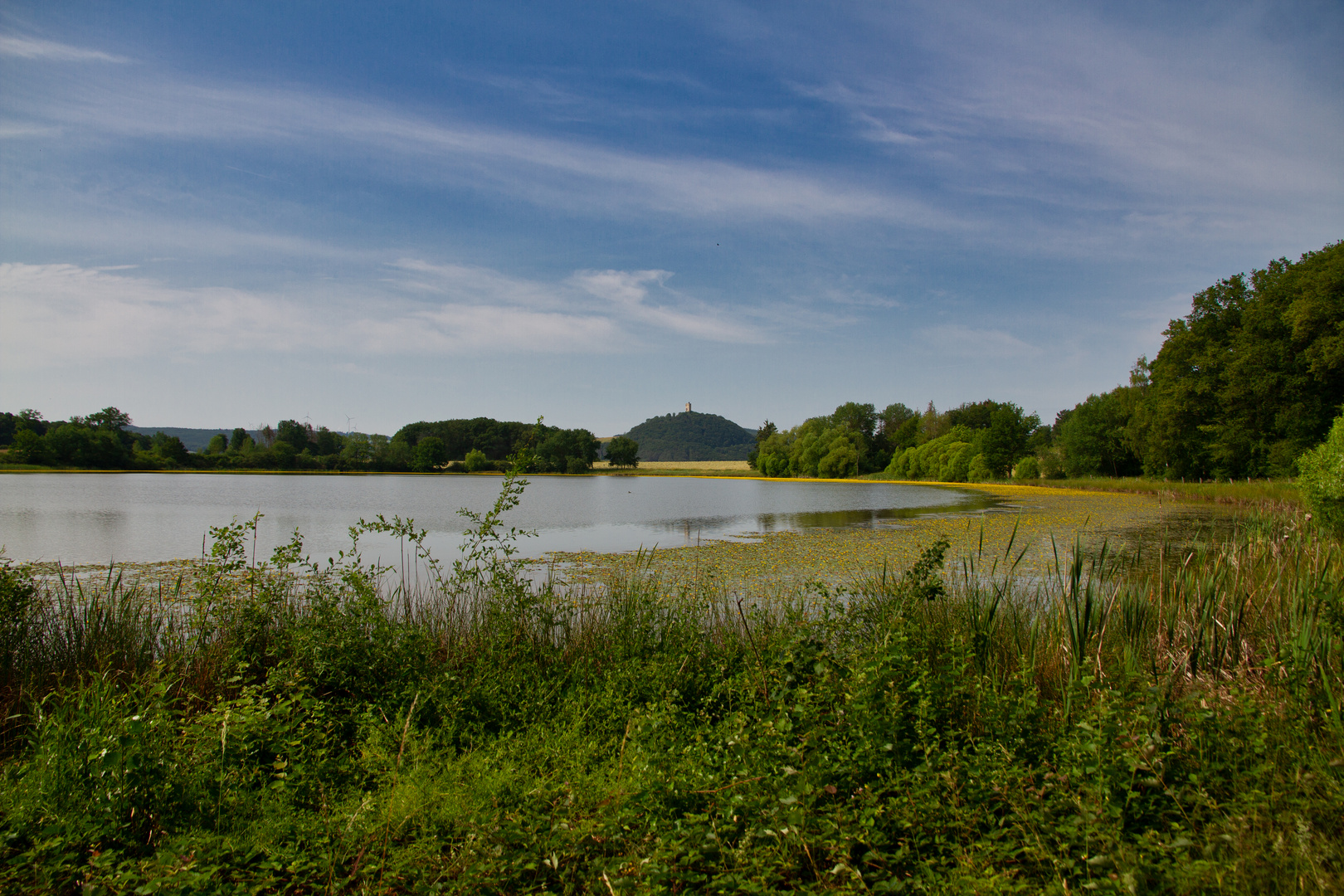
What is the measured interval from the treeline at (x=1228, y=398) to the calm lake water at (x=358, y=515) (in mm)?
12854

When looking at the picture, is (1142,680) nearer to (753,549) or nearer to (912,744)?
(912,744)

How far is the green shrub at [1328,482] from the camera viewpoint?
11.6 m

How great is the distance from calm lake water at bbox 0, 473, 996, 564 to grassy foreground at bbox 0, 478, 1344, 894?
393 inches

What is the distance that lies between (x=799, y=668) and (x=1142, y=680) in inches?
81.6

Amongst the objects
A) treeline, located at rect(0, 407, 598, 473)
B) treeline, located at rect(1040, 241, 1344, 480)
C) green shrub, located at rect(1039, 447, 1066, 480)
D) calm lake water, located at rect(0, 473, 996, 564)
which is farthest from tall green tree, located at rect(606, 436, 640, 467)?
treeline, located at rect(1040, 241, 1344, 480)

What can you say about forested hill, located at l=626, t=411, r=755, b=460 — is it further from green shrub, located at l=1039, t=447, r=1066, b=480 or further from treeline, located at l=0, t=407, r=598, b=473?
green shrub, located at l=1039, t=447, r=1066, b=480

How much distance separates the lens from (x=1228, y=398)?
3397 centimetres

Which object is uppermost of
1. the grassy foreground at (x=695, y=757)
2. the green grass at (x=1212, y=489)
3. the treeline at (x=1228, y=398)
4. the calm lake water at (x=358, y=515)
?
the treeline at (x=1228, y=398)

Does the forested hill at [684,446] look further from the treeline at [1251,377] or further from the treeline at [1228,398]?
the treeline at [1251,377]

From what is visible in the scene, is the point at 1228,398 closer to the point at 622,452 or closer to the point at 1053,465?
the point at 1053,465

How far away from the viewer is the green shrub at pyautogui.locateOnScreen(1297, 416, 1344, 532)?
1156 centimetres

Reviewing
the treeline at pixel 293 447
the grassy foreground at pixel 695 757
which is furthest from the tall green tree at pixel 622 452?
the grassy foreground at pixel 695 757

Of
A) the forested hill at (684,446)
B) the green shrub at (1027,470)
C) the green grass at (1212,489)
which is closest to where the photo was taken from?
the green grass at (1212,489)

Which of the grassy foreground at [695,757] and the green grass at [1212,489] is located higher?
the green grass at [1212,489]
